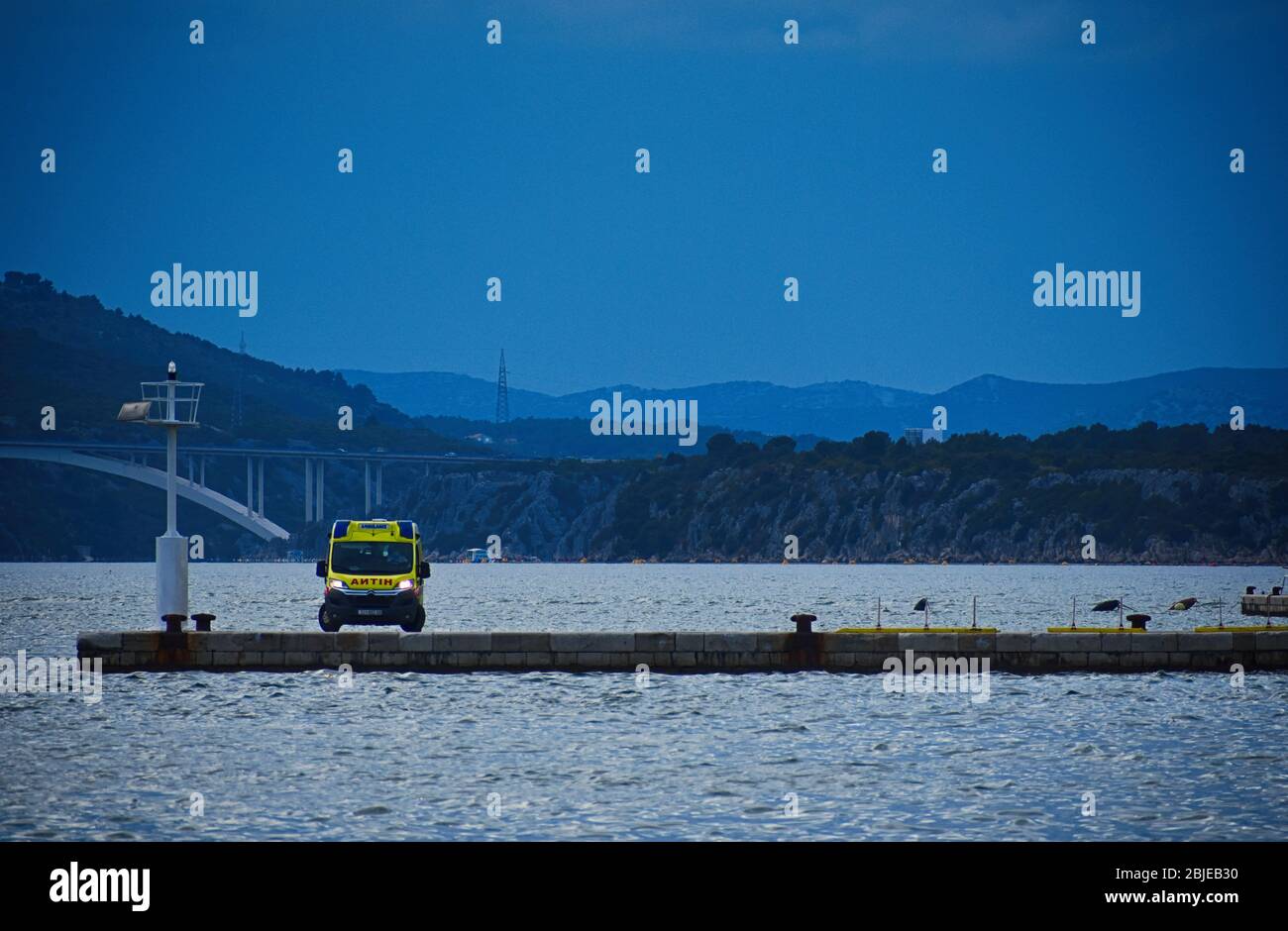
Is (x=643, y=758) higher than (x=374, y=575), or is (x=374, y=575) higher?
(x=374, y=575)

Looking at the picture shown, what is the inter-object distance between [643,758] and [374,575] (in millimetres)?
16049

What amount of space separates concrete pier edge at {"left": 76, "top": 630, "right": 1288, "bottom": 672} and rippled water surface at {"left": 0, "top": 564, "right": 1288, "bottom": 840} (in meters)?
0.67

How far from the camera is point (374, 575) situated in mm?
43375

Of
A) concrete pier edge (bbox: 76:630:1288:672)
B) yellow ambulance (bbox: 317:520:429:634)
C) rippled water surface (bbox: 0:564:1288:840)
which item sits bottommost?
rippled water surface (bbox: 0:564:1288:840)

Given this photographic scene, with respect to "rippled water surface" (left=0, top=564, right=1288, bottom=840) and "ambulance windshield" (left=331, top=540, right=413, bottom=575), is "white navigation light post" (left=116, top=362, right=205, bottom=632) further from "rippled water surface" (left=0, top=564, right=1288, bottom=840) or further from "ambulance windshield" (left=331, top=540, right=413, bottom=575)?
"ambulance windshield" (left=331, top=540, right=413, bottom=575)

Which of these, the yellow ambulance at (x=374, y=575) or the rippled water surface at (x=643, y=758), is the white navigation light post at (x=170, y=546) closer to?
the rippled water surface at (x=643, y=758)

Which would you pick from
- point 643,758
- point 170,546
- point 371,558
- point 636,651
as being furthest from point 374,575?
point 643,758

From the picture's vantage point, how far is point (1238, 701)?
123ft

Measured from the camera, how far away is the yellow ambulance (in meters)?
43.2

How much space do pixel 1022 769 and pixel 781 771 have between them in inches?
149

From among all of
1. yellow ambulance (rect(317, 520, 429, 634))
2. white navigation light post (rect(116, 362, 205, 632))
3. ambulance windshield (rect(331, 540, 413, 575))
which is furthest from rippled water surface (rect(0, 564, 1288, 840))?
ambulance windshield (rect(331, 540, 413, 575))

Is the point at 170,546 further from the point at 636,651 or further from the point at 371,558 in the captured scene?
the point at 636,651
